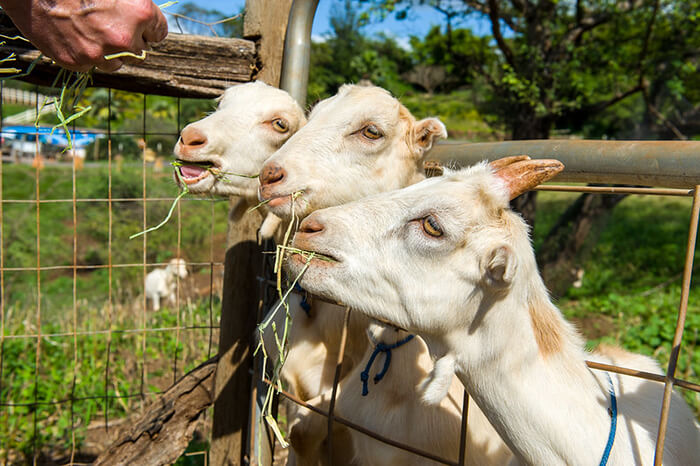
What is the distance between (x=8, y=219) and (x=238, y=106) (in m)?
12.7

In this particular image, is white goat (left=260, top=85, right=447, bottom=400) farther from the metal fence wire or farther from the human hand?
the human hand

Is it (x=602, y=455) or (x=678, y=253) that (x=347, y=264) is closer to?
(x=602, y=455)

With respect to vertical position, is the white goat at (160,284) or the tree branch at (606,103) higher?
the tree branch at (606,103)

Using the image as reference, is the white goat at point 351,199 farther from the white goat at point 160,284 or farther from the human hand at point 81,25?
the white goat at point 160,284

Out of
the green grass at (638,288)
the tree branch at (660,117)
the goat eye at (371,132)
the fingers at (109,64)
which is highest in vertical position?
the tree branch at (660,117)

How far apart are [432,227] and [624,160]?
63 centimetres

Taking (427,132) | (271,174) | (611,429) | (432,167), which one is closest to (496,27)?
(432,167)

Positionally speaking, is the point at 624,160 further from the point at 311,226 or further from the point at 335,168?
the point at 335,168

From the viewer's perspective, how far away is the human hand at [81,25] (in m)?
1.43

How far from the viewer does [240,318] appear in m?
3.20

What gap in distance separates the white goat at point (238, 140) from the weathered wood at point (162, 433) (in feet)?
3.72

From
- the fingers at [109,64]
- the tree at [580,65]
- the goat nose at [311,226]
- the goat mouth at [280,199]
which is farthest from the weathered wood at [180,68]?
the tree at [580,65]

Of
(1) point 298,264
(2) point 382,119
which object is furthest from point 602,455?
(2) point 382,119

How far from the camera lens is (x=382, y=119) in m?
2.54
